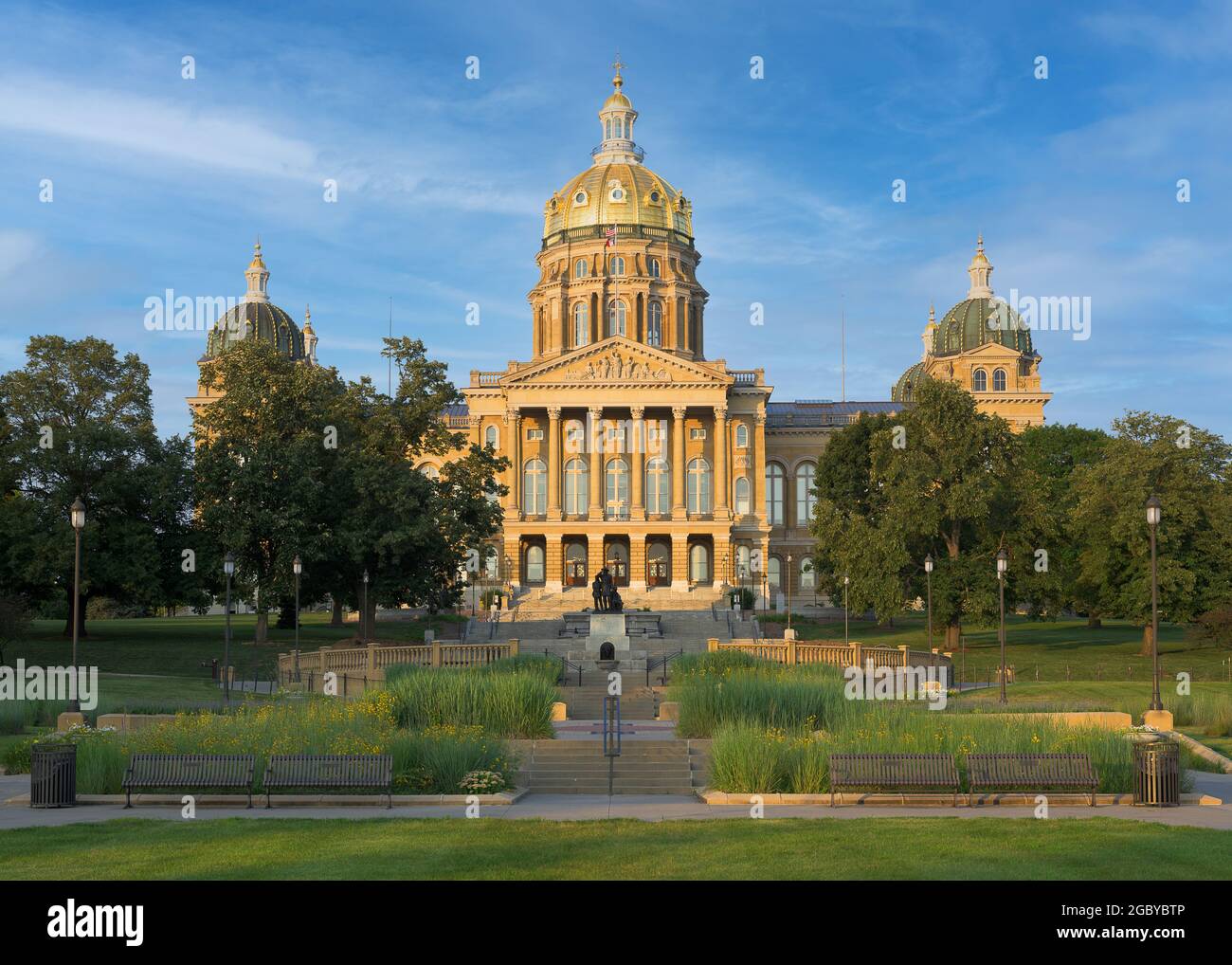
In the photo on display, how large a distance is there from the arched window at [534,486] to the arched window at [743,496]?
13597 millimetres

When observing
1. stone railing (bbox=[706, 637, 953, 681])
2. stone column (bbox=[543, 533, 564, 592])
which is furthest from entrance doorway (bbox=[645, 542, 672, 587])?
stone railing (bbox=[706, 637, 953, 681])

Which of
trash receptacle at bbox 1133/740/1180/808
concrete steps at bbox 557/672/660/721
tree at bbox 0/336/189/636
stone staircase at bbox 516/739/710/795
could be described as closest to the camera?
trash receptacle at bbox 1133/740/1180/808

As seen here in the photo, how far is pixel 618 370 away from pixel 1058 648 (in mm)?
35923

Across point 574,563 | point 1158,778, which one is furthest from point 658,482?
point 1158,778

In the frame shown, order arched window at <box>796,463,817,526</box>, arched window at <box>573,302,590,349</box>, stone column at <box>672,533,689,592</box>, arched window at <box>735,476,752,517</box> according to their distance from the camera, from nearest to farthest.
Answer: stone column at <box>672,533,689,592</box>
arched window at <box>735,476,752,517</box>
arched window at <box>573,302,590,349</box>
arched window at <box>796,463,817,526</box>

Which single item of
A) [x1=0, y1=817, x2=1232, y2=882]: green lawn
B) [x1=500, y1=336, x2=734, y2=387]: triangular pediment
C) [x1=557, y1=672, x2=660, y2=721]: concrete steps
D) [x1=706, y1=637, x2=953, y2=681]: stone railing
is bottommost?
[x1=557, y1=672, x2=660, y2=721]: concrete steps

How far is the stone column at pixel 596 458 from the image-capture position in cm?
8469

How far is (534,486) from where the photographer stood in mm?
87938

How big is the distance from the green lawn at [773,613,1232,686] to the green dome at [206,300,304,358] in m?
53.8

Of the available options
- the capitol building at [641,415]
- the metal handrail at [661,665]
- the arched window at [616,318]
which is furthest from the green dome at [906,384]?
the metal handrail at [661,665]

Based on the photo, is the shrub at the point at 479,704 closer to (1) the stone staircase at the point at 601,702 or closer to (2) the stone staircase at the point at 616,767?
(2) the stone staircase at the point at 616,767

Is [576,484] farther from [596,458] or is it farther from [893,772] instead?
[893,772]

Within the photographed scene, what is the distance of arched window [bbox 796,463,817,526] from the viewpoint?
98.2 metres

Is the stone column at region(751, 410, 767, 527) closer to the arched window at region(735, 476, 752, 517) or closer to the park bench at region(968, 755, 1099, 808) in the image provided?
the arched window at region(735, 476, 752, 517)
